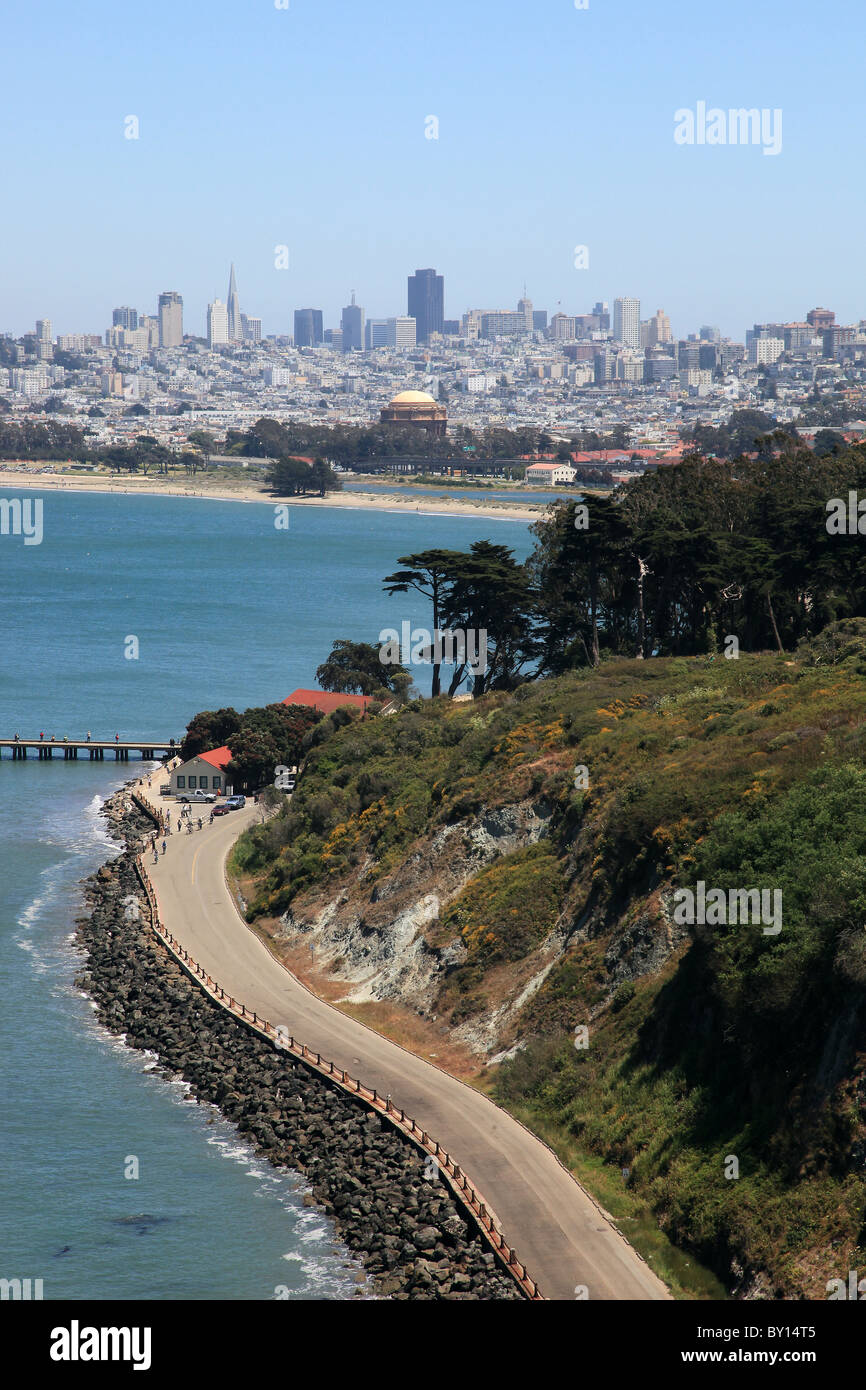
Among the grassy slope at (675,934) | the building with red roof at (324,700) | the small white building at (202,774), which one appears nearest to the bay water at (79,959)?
the small white building at (202,774)

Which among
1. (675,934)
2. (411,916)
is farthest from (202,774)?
(675,934)

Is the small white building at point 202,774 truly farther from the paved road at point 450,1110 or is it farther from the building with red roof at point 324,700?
the paved road at point 450,1110

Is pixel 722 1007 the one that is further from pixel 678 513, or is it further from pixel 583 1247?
pixel 678 513

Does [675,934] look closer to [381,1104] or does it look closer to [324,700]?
[381,1104]

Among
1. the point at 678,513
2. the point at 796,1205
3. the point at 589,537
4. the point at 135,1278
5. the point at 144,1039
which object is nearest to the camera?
the point at 796,1205

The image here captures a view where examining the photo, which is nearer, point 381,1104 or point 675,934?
point 675,934

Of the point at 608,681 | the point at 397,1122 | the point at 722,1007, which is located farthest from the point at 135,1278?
the point at 608,681

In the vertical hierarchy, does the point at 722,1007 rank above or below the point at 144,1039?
above
